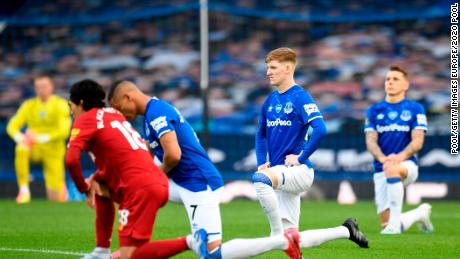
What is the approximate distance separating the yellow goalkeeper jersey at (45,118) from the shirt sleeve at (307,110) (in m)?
10.5

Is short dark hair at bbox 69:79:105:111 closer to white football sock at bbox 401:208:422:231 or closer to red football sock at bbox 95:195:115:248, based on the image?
red football sock at bbox 95:195:115:248

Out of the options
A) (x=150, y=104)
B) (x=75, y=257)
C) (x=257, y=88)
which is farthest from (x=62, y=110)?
(x=150, y=104)

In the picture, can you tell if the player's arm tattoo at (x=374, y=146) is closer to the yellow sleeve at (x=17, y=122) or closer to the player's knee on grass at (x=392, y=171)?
the player's knee on grass at (x=392, y=171)

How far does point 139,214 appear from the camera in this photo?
7.79 meters

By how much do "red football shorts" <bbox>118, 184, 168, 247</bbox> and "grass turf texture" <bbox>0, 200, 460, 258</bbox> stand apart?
2.17m

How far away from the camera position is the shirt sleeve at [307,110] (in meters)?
9.46

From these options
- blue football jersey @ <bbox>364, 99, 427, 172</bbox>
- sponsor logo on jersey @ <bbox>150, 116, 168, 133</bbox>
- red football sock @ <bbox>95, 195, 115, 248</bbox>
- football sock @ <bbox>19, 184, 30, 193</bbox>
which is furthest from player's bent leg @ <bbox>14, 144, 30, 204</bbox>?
sponsor logo on jersey @ <bbox>150, 116, 168, 133</bbox>

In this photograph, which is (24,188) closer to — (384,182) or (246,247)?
(384,182)

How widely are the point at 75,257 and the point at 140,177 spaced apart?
216 centimetres

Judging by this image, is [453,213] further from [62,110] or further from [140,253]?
[140,253]

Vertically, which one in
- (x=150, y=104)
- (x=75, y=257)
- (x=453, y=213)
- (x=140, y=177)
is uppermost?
(x=150, y=104)

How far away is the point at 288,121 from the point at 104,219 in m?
2.01

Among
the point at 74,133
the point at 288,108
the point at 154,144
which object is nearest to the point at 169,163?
the point at 154,144

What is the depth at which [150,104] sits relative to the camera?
8.13 m
